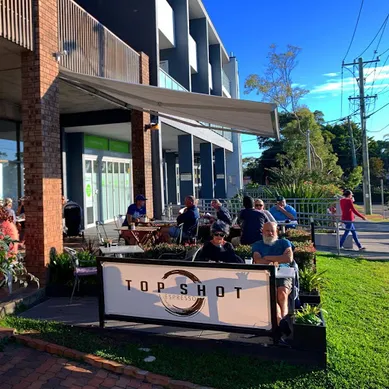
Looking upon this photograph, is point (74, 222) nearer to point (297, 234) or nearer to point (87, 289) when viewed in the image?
point (87, 289)

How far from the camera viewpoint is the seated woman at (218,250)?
4.61 metres

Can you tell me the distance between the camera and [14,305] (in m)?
5.00

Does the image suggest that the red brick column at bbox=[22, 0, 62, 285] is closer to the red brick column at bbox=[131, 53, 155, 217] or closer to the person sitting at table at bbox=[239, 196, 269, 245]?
the person sitting at table at bbox=[239, 196, 269, 245]

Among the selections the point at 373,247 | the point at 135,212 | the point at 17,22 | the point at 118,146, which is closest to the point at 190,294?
the point at 17,22

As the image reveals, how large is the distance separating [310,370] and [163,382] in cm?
136

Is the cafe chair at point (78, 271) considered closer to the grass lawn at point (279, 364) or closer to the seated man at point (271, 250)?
the grass lawn at point (279, 364)

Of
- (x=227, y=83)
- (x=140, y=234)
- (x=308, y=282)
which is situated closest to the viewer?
(x=308, y=282)

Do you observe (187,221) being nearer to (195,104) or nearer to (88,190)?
(195,104)

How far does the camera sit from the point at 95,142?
571 inches

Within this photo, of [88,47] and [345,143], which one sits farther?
[345,143]

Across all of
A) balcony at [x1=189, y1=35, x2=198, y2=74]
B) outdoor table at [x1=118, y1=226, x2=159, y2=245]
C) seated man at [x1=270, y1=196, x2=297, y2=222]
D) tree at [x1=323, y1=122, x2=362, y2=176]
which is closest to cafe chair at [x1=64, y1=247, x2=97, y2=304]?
outdoor table at [x1=118, y1=226, x2=159, y2=245]

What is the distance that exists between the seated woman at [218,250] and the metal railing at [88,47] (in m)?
4.31

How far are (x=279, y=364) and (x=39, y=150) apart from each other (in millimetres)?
4468

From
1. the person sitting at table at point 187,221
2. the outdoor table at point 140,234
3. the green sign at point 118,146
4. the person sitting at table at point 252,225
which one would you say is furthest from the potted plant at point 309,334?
the green sign at point 118,146
